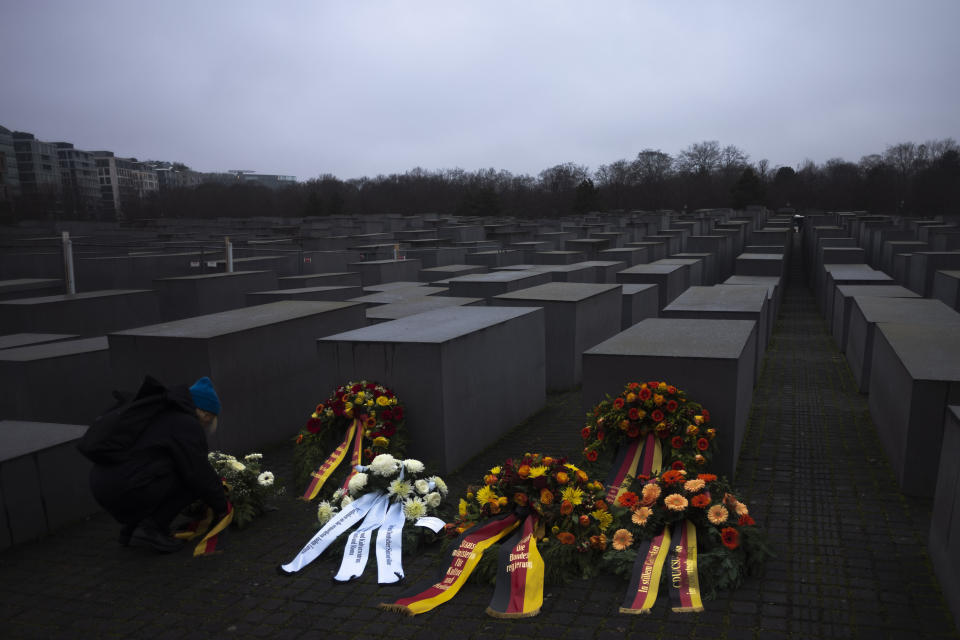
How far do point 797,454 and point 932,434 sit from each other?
5.19ft

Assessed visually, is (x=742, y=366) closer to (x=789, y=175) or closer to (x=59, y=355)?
(x=59, y=355)

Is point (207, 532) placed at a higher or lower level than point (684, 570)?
lower

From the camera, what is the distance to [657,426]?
5.98 m

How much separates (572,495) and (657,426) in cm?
117

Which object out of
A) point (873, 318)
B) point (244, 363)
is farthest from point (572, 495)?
point (873, 318)

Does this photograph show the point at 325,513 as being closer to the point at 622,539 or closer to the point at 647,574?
the point at 622,539

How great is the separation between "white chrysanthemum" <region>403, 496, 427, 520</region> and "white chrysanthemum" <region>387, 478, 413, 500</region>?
95 mm

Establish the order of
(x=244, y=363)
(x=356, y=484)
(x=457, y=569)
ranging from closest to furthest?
1. (x=457, y=569)
2. (x=356, y=484)
3. (x=244, y=363)

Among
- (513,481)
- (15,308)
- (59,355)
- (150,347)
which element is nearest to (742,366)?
(513,481)

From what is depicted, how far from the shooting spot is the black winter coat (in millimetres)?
5105

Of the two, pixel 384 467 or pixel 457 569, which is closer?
pixel 457 569

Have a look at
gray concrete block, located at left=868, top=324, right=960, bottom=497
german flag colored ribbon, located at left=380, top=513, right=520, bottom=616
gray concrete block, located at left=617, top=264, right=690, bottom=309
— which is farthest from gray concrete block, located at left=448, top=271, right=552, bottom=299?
german flag colored ribbon, located at left=380, top=513, right=520, bottom=616

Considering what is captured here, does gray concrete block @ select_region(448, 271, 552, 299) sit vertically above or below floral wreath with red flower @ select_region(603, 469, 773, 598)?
above

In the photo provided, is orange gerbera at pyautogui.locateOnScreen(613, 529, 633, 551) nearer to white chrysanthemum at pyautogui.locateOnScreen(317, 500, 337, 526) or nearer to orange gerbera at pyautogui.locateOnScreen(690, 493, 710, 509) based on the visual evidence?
orange gerbera at pyautogui.locateOnScreen(690, 493, 710, 509)
